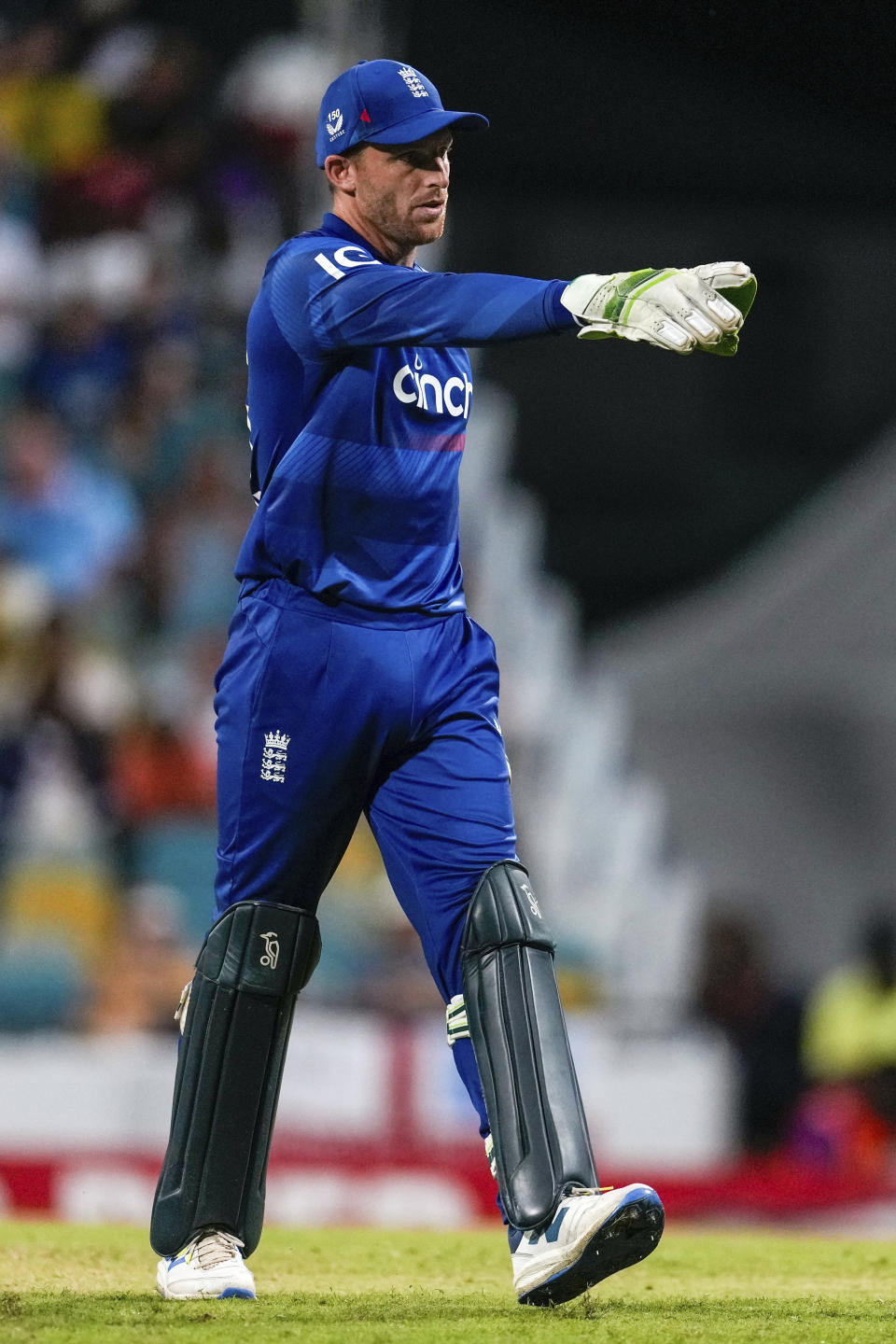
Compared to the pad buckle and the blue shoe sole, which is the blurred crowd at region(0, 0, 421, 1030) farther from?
the blue shoe sole

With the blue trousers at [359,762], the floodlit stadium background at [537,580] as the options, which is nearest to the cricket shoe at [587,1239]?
the blue trousers at [359,762]

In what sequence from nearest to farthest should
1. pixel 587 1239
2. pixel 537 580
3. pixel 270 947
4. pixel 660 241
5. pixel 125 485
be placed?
1. pixel 587 1239
2. pixel 270 947
3. pixel 125 485
4. pixel 537 580
5. pixel 660 241

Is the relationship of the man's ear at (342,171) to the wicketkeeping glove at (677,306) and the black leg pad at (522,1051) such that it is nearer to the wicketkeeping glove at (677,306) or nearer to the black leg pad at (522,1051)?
the wicketkeeping glove at (677,306)

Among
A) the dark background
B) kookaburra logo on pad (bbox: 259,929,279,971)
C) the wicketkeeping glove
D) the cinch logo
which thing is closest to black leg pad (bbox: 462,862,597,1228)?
kookaburra logo on pad (bbox: 259,929,279,971)

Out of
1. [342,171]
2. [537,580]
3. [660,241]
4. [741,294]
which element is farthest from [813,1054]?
[660,241]

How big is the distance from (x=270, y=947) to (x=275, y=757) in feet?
1.16

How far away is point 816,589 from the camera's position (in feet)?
44.5

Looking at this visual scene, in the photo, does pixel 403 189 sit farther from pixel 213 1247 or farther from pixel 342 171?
pixel 213 1247

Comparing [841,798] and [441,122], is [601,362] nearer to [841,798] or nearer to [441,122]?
[841,798]

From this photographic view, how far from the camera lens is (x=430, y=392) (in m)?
3.71

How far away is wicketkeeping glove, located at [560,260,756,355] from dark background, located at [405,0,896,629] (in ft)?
36.5

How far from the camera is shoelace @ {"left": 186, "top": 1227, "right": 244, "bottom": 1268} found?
12.2 feet

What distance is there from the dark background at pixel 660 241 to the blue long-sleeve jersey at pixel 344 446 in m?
10.6

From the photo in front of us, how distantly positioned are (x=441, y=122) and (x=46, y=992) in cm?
521
